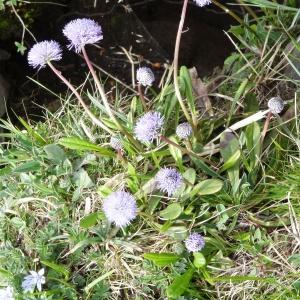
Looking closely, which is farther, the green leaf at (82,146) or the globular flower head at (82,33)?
the green leaf at (82,146)

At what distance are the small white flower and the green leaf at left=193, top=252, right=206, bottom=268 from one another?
0.31 metres

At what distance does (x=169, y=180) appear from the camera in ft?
3.63

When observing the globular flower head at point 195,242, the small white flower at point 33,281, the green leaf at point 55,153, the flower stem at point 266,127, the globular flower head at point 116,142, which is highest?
the flower stem at point 266,127

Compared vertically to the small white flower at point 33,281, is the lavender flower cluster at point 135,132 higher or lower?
higher

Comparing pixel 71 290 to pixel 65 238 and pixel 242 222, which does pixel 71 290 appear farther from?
pixel 242 222

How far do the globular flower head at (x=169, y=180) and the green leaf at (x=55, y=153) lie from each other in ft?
0.82

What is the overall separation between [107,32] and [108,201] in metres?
0.99

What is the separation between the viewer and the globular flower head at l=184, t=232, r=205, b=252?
115cm

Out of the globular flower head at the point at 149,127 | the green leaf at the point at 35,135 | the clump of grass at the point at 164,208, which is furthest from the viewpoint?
the green leaf at the point at 35,135

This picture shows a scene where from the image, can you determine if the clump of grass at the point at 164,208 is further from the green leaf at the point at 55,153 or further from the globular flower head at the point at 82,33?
the globular flower head at the point at 82,33

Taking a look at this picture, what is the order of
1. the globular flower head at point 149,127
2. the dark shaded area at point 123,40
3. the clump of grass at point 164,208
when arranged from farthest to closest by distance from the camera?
1. the dark shaded area at point 123,40
2. the clump of grass at point 164,208
3. the globular flower head at point 149,127

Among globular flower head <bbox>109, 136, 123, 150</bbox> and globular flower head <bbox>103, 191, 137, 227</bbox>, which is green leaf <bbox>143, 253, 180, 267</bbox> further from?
globular flower head <bbox>109, 136, 123, 150</bbox>

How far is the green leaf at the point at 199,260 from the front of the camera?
1170 mm

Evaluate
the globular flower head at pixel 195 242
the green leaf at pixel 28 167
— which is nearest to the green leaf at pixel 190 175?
the globular flower head at pixel 195 242
